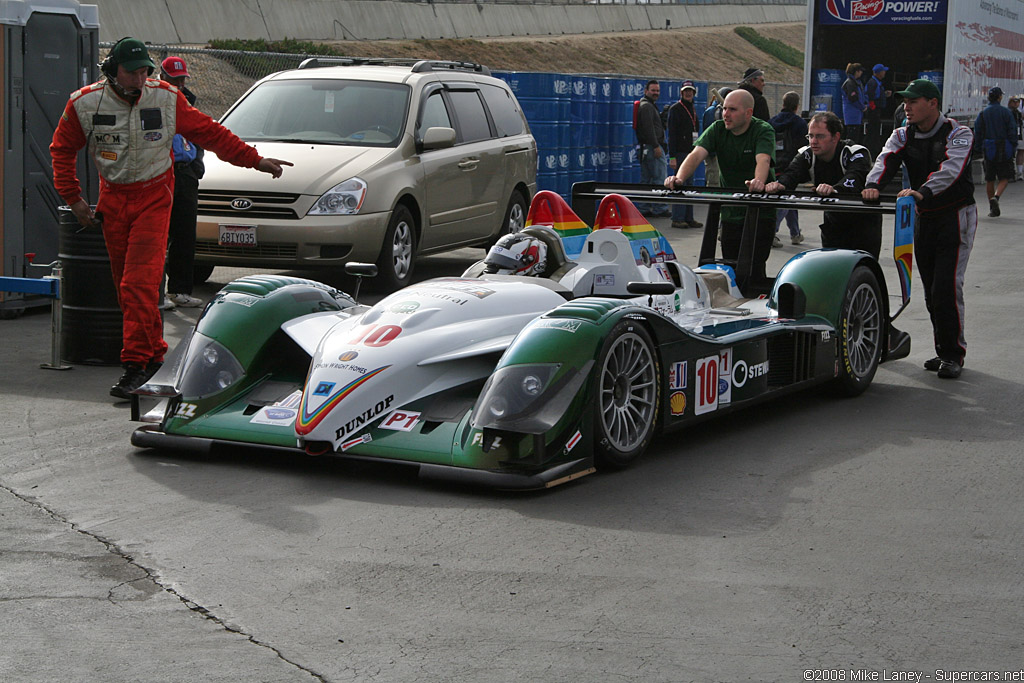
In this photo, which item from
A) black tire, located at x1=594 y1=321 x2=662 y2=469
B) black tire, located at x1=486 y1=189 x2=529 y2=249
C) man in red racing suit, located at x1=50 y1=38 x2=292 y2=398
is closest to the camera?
black tire, located at x1=594 y1=321 x2=662 y2=469

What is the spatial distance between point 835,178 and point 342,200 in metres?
4.27

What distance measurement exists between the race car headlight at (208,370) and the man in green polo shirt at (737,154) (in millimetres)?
4135

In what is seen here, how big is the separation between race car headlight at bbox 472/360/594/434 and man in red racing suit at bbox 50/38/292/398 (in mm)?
2758

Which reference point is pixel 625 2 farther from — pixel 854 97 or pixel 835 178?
pixel 835 178

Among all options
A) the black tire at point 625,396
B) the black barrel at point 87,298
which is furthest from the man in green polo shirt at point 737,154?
the black barrel at point 87,298

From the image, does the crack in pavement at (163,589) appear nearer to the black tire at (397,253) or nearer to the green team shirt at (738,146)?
the green team shirt at (738,146)

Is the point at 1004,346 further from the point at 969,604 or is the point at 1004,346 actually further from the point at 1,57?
the point at 1,57

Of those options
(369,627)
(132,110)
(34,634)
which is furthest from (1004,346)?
(34,634)

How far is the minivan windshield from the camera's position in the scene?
1319 cm

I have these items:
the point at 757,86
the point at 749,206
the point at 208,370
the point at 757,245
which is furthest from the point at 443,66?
the point at 208,370

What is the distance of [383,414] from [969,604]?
2.71 meters

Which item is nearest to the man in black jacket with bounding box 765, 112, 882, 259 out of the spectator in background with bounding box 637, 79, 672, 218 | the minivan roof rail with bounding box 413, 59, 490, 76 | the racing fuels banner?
the minivan roof rail with bounding box 413, 59, 490, 76

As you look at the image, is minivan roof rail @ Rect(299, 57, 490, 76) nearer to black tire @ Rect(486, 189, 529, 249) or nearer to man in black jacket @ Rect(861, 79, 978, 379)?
black tire @ Rect(486, 189, 529, 249)

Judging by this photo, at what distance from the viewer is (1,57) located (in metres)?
11.2
